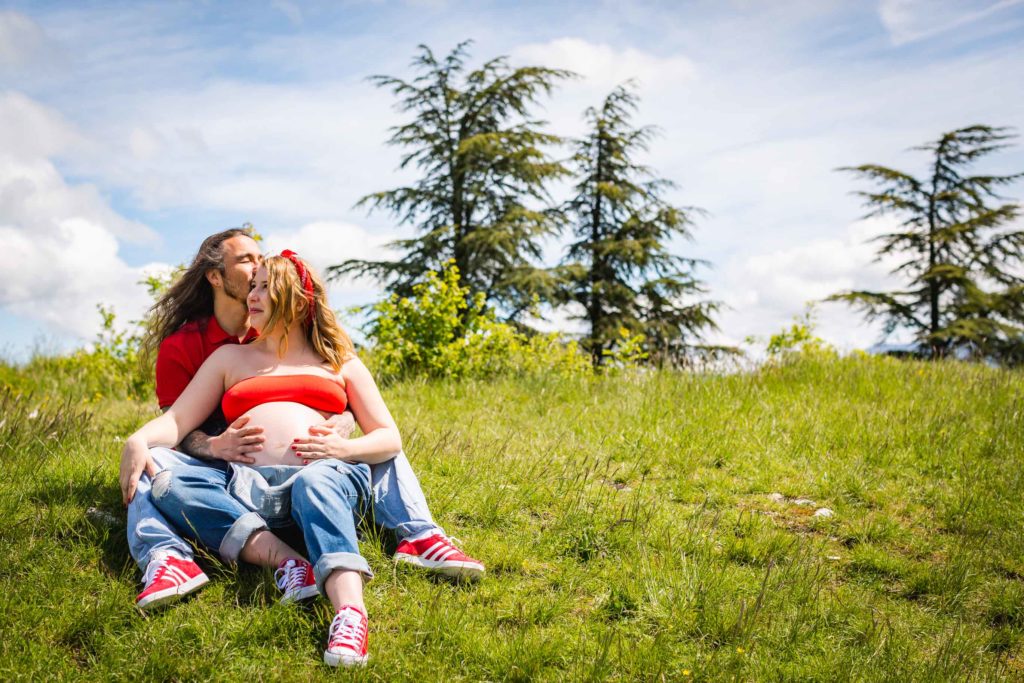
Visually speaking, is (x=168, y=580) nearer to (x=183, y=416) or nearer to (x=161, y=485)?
(x=161, y=485)

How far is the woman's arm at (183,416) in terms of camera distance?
385cm

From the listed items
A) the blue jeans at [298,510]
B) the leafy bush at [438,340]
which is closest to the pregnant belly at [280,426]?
the blue jeans at [298,510]

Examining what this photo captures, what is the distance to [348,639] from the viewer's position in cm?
316

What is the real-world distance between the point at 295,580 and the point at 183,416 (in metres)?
1.24

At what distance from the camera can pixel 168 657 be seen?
3203 millimetres

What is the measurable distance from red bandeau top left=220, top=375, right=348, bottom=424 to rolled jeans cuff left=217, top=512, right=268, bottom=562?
659 mm

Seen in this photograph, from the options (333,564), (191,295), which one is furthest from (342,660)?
(191,295)

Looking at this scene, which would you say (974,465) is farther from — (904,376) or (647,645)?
(647,645)

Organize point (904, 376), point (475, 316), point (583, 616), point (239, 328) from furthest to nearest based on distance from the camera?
point (475, 316)
point (904, 376)
point (239, 328)
point (583, 616)

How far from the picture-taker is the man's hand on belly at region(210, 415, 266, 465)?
3.88 meters

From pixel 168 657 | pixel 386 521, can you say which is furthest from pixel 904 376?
pixel 168 657

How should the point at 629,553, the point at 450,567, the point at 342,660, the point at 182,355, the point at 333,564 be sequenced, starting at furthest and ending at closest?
the point at 182,355 → the point at 629,553 → the point at 450,567 → the point at 333,564 → the point at 342,660

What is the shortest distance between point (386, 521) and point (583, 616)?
1.21 metres

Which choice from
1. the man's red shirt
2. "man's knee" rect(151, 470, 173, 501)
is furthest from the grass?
the man's red shirt
